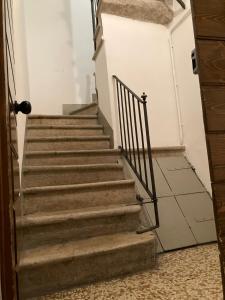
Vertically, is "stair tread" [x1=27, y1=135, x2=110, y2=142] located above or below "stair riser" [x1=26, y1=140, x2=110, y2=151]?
above

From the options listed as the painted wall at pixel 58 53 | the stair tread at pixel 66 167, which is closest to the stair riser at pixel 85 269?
the stair tread at pixel 66 167

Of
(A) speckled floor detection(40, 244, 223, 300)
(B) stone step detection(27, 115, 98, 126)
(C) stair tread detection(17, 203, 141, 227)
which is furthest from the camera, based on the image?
(B) stone step detection(27, 115, 98, 126)

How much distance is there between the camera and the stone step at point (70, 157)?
2.26 metres

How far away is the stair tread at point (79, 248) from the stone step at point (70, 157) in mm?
871

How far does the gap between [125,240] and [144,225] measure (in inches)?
14.0

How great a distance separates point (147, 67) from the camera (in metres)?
3.04

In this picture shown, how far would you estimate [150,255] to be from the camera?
5.21 ft

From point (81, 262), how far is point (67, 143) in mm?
1386

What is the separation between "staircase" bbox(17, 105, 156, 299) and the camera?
139 centimetres

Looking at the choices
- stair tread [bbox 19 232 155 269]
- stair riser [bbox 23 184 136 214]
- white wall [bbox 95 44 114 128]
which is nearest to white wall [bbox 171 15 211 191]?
white wall [bbox 95 44 114 128]

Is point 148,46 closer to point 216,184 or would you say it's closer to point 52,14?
point 52,14

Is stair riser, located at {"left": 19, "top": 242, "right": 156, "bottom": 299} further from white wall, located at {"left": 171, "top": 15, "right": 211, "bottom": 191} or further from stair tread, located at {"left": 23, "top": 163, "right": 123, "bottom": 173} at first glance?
white wall, located at {"left": 171, "top": 15, "right": 211, "bottom": 191}

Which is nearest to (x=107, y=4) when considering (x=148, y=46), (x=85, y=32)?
(x=148, y=46)

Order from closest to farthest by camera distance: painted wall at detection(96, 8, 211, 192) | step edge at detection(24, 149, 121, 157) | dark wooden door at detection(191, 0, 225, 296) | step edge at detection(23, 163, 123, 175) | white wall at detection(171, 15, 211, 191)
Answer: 1. dark wooden door at detection(191, 0, 225, 296)
2. step edge at detection(23, 163, 123, 175)
3. step edge at detection(24, 149, 121, 157)
4. white wall at detection(171, 15, 211, 191)
5. painted wall at detection(96, 8, 211, 192)
